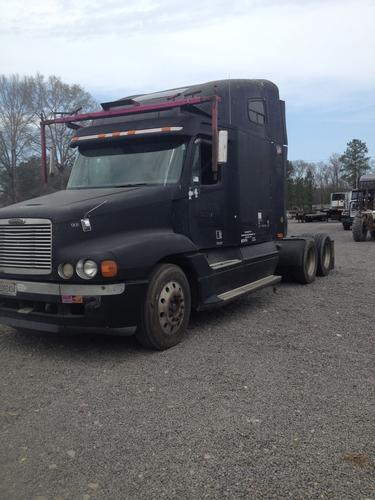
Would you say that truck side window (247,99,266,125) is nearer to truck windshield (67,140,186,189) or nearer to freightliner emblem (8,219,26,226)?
truck windshield (67,140,186,189)

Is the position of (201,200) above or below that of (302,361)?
above

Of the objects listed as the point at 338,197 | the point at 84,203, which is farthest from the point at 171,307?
the point at 338,197

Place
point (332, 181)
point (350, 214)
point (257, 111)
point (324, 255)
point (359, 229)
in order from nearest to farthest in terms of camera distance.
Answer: point (257, 111)
point (324, 255)
point (359, 229)
point (350, 214)
point (332, 181)

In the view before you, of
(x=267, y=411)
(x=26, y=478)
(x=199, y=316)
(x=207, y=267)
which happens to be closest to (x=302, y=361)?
(x=267, y=411)

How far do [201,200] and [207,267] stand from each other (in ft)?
2.97

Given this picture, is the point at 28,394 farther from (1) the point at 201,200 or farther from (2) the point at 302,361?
(1) the point at 201,200

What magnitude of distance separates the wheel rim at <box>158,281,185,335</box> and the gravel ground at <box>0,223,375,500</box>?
277 mm

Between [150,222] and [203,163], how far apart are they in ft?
4.20

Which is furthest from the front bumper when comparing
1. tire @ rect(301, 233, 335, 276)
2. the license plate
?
tire @ rect(301, 233, 335, 276)

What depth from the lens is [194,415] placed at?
12.3 ft

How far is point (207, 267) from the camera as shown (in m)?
6.07

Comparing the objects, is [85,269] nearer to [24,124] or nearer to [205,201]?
[205,201]

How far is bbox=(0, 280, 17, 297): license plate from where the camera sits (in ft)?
16.8

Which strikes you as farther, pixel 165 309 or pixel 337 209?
pixel 337 209
